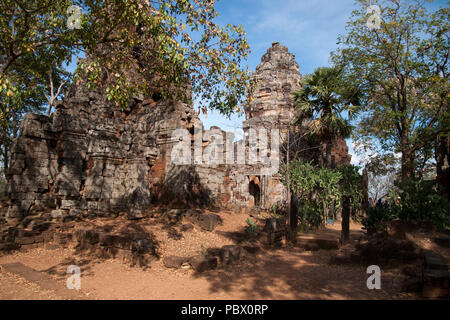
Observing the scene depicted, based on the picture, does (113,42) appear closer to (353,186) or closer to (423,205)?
(423,205)

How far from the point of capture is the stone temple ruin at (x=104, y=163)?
335 inches

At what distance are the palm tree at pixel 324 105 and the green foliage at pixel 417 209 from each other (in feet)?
30.9

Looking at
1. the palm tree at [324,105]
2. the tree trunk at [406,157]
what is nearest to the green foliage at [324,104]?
the palm tree at [324,105]

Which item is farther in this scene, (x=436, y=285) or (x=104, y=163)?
(x=104, y=163)

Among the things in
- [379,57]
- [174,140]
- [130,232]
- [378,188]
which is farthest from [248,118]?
[378,188]

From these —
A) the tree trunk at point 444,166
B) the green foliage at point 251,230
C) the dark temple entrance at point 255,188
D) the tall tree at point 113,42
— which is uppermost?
the tall tree at point 113,42

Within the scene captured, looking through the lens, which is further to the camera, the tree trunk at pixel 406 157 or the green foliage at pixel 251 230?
the tree trunk at pixel 406 157

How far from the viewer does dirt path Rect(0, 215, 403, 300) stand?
4672 mm

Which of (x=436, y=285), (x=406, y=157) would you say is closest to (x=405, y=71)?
(x=406, y=157)

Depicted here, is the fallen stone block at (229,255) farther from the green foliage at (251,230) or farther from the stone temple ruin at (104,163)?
the stone temple ruin at (104,163)

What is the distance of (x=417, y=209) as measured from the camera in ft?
24.2

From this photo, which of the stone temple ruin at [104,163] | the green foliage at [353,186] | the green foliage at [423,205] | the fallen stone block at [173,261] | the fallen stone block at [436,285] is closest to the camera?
the fallen stone block at [436,285]

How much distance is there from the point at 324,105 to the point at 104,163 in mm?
13842
